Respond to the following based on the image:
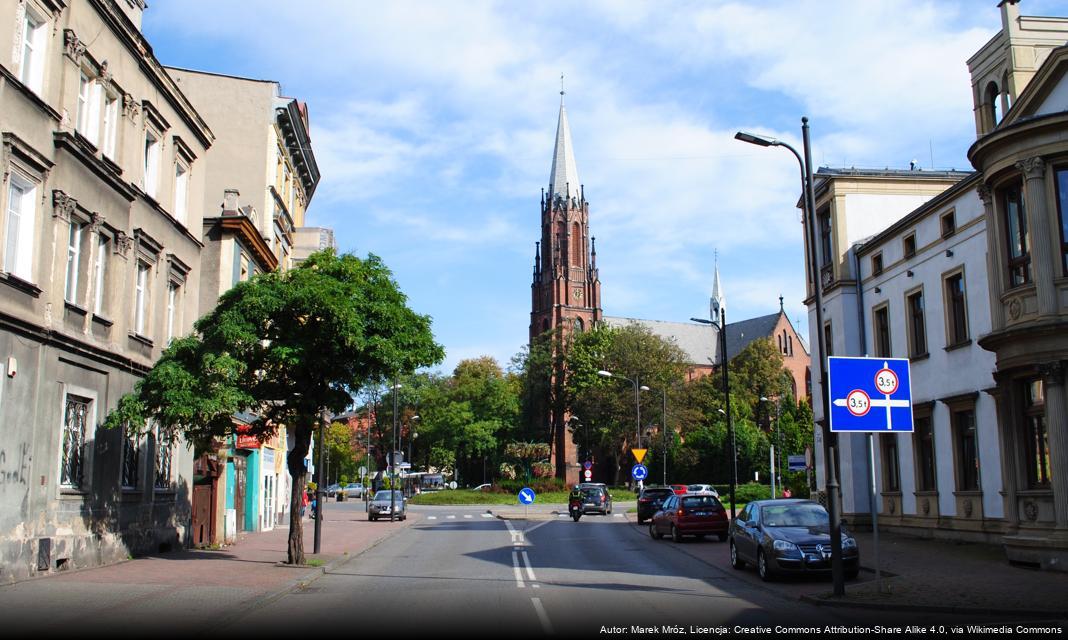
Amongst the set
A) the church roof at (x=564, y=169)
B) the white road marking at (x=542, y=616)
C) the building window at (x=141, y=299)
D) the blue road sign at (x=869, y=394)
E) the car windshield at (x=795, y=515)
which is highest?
the church roof at (x=564, y=169)

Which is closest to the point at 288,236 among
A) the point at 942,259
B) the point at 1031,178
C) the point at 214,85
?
the point at 214,85

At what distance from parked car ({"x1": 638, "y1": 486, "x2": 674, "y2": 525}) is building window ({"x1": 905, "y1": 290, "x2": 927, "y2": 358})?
13566 millimetres

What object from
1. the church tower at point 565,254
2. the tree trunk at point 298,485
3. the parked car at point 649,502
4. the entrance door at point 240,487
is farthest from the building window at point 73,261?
the church tower at point 565,254

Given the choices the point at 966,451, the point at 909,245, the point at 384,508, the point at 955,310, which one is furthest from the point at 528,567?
the point at 384,508

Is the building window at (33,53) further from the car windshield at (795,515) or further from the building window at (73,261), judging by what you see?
the car windshield at (795,515)

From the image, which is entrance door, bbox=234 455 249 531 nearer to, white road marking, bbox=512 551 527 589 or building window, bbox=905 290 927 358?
white road marking, bbox=512 551 527 589

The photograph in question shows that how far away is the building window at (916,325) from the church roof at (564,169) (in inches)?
3379

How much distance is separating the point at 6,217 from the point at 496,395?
80277mm

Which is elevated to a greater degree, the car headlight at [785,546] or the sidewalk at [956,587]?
the car headlight at [785,546]

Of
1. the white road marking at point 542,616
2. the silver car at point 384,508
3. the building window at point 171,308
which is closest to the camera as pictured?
the white road marking at point 542,616

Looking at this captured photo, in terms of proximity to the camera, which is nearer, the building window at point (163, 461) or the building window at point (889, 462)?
the building window at point (163, 461)

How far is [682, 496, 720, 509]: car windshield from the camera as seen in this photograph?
29281mm

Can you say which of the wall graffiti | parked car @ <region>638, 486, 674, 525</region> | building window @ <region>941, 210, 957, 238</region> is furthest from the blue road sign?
parked car @ <region>638, 486, 674, 525</region>

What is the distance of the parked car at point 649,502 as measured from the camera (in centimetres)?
3894
